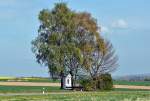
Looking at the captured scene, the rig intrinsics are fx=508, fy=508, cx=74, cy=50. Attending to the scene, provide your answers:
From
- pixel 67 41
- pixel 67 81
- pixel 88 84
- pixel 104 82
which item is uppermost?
pixel 67 41

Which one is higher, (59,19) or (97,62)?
(59,19)

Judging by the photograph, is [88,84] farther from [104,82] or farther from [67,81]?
[67,81]

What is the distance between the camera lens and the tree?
90.1 metres

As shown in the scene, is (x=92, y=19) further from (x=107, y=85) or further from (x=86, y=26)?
(x=107, y=85)

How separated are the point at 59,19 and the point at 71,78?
11249 mm

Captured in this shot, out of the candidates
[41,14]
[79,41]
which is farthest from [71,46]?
[41,14]

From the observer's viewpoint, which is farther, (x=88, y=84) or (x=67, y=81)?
(x=67, y=81)

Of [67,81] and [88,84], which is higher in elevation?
[67,81]

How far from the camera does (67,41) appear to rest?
91062mm

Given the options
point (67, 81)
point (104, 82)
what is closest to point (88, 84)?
point (104, 82)

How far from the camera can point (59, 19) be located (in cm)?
9119

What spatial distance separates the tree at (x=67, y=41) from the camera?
90.1 metres

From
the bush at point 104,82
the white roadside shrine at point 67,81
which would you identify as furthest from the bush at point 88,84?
the white roadside shrine at point 67,81

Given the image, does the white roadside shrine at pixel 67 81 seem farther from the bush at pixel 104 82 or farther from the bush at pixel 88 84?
the bush at pixel 104 82
